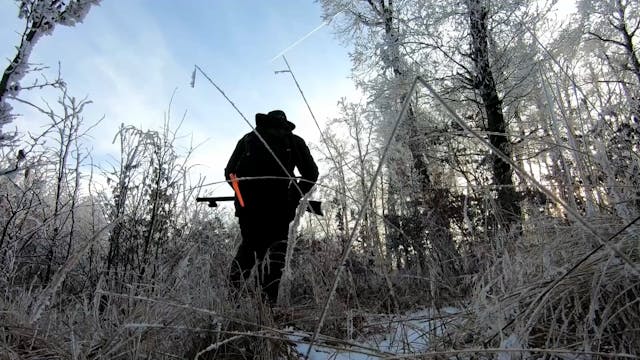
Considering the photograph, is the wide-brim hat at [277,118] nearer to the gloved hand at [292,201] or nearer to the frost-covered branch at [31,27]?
the gloved hand at [292,201]

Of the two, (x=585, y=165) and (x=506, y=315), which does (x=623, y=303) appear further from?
(x=585, y=165)

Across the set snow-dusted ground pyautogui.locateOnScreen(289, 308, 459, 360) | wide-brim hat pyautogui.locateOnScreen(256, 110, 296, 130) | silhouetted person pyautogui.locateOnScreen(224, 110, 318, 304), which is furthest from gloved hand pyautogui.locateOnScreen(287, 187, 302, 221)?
snow-dusted ground pyautogui.locateOnScreen(289, 308, 459, 360)

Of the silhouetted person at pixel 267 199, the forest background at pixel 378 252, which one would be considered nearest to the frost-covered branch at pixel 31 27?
the forest background at pixel 378 252

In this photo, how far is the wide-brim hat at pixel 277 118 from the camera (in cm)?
329

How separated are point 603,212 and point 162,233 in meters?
3.19

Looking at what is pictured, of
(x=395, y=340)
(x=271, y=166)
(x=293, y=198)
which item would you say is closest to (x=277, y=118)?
(x=271, y=166)

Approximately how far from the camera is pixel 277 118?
10.8ft

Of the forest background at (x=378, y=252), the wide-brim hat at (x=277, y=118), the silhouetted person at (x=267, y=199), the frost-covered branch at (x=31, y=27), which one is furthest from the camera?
the wide-brim hat at (x=277, y=118)

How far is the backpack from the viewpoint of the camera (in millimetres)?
2912

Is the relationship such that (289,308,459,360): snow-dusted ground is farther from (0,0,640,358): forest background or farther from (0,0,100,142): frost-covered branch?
(0,0,100,142): frost-covered branch

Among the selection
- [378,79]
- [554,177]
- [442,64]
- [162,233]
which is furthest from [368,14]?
[554,177]

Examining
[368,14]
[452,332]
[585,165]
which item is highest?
[368,14]

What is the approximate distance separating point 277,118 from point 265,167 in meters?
0.47

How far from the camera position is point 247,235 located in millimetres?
2951
